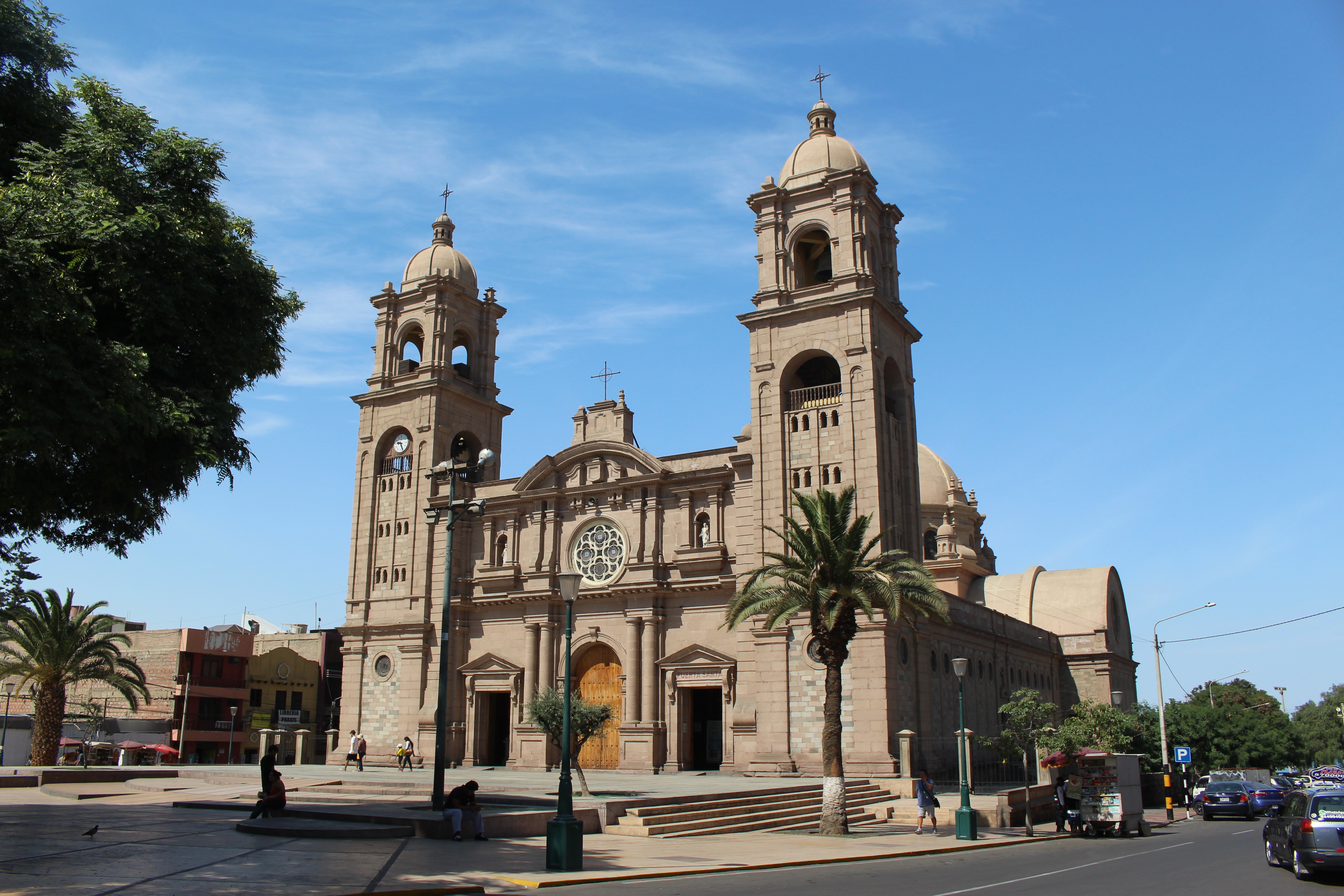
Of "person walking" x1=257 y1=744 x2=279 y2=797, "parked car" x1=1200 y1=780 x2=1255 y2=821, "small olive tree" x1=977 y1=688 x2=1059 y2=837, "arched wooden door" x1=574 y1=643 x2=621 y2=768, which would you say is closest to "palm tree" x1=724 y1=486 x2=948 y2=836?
"small olive tree" x1=977 y1=688 x2=1059 y2=837

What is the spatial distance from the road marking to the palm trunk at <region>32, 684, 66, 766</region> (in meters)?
35.7

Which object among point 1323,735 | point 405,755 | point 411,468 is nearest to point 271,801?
point 405,755

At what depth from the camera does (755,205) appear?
40.7 m

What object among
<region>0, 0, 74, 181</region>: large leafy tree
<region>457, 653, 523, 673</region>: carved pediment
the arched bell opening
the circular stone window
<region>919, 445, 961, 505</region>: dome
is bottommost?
<region>457, 653, 523, 673</region>: carved pediment

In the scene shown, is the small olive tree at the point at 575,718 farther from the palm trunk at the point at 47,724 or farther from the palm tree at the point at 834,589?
the palm trunk at the point at 47,724

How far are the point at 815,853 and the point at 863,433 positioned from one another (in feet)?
62.3

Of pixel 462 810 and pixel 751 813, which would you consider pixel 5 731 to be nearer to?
pixel 751 813

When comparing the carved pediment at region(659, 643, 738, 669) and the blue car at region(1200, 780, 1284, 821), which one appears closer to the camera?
the blue car at region(1200, 780, 1284, 821)

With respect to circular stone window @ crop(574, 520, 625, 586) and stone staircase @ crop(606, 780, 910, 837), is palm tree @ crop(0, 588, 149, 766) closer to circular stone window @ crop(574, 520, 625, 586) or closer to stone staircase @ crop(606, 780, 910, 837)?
circular stone window @ crop(574, 520, 625, 586)

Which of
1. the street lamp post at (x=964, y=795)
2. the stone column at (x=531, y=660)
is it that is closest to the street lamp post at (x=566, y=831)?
the street lamp post at (x=964, y=795)

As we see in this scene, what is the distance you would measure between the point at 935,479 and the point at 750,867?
48309mm

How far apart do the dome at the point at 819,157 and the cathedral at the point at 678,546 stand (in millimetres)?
129

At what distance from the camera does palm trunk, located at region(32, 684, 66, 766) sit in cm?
3731

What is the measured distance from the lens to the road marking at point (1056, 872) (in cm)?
1421
